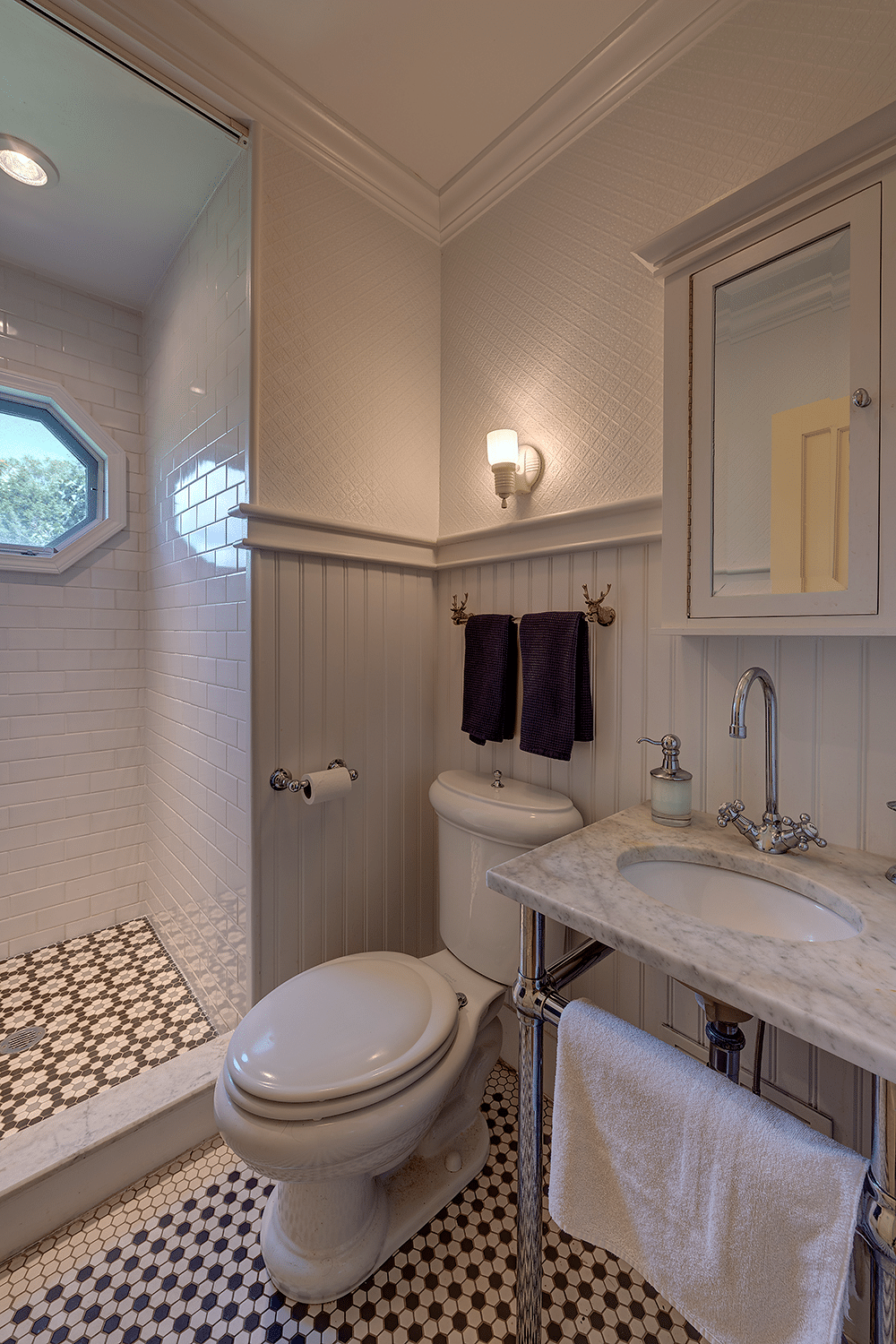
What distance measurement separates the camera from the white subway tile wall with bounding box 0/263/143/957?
1926 mm

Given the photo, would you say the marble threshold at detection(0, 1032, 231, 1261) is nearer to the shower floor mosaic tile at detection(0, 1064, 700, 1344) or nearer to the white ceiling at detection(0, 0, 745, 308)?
the shower floor mosaic tile at detection(0, 1064, 700, 1344)

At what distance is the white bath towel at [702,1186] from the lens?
549 mm

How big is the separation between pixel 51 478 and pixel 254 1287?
239 centimetres

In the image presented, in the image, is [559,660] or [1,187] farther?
[1,187]

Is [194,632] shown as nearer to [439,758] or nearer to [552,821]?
[439,758]

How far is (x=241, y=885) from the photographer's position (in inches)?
55.4

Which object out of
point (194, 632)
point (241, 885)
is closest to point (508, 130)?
point (194, 632)

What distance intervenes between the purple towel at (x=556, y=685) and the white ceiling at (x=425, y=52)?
132 cm

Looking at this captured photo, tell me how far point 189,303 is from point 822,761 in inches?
84.5

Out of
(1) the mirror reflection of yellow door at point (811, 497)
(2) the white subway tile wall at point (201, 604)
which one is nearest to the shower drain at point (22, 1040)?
(2) the white subway tile wall at point (201, 604)

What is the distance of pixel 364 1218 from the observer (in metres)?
1.07

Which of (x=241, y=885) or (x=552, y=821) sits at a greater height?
(x=552, y=821)

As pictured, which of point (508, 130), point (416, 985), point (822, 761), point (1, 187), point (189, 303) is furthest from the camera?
point (189, 303)

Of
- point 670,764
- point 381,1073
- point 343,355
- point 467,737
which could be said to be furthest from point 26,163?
point 381,1073
